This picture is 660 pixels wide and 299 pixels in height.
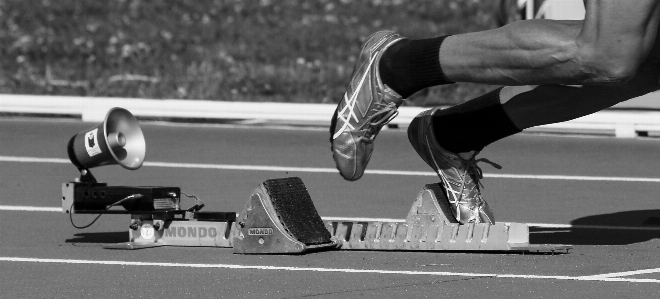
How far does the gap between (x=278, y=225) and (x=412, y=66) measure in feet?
3.70

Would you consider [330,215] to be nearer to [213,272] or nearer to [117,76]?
[213,272]

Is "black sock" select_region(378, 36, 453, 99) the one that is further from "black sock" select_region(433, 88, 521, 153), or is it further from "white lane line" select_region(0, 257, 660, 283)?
"white lane line" select_region(0, 257, 660, 283)

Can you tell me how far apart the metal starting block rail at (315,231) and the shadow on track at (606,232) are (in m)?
0.36

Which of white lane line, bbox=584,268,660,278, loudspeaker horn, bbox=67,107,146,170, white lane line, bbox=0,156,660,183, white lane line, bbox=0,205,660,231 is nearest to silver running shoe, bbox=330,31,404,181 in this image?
white lane line, bbox=584,268,660,278

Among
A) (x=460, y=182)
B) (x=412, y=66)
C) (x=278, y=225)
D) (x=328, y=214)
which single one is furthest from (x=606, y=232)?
(x=412, y=66)

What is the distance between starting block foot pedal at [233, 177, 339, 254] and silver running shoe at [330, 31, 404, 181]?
1.47ft

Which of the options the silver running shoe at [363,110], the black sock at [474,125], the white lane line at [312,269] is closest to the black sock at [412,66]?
the silver running shoe at [363,110]

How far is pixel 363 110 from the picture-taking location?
561 cm

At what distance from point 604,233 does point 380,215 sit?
1399 mm

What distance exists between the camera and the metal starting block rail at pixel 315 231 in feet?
19.6

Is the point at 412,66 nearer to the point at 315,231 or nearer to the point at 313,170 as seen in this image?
the point at 315,231

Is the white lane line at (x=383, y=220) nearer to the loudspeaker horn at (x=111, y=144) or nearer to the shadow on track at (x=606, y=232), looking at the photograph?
the shadow on track at (x=606, y=232)

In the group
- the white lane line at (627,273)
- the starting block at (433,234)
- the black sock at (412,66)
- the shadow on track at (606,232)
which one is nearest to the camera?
the black sock at (412,66)

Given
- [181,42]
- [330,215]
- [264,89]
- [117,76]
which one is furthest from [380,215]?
[181,42]
